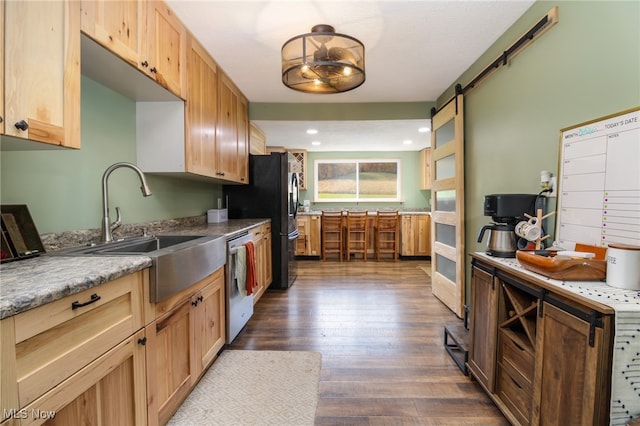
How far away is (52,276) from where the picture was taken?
2.98 feet

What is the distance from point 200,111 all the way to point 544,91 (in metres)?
2.32

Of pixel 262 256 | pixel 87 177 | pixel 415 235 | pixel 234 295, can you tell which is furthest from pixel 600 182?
pixel 415 235

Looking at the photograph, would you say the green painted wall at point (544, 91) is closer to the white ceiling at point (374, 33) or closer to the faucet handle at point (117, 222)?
the white ceiling at point (374, 33)

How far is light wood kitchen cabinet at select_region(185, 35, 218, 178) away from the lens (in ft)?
6.79

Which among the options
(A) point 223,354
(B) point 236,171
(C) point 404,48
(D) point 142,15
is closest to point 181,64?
(D) point 142,15

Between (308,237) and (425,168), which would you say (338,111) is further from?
(425,168)

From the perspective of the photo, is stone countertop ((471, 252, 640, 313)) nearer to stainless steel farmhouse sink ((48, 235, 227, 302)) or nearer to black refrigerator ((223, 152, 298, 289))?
stainless steel farmhouse sink ((48, 235, 227, 302))

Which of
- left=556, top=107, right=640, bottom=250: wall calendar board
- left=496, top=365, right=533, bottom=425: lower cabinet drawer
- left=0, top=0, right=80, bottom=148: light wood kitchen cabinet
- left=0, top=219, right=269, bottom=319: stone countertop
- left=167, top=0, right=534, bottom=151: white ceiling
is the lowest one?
left=496, top=365, right=533, bottom=425: lower cabinet drawer

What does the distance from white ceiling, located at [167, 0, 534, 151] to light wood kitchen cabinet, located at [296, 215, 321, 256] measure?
2.65 m

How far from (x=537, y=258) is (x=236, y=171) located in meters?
2.70

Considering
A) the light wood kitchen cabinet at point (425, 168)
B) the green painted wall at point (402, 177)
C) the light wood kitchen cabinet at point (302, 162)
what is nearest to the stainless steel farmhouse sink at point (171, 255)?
the light wood kitchen cabinet at point (302, 162)

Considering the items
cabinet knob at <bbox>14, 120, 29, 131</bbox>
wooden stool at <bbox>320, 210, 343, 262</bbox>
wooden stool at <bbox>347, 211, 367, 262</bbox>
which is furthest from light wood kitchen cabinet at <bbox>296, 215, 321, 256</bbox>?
cabinet knob at <bbox>14, 120, 29, 131</bbox>

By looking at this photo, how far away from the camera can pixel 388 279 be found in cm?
407

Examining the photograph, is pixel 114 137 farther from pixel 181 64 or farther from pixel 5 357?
pixel 5 357
